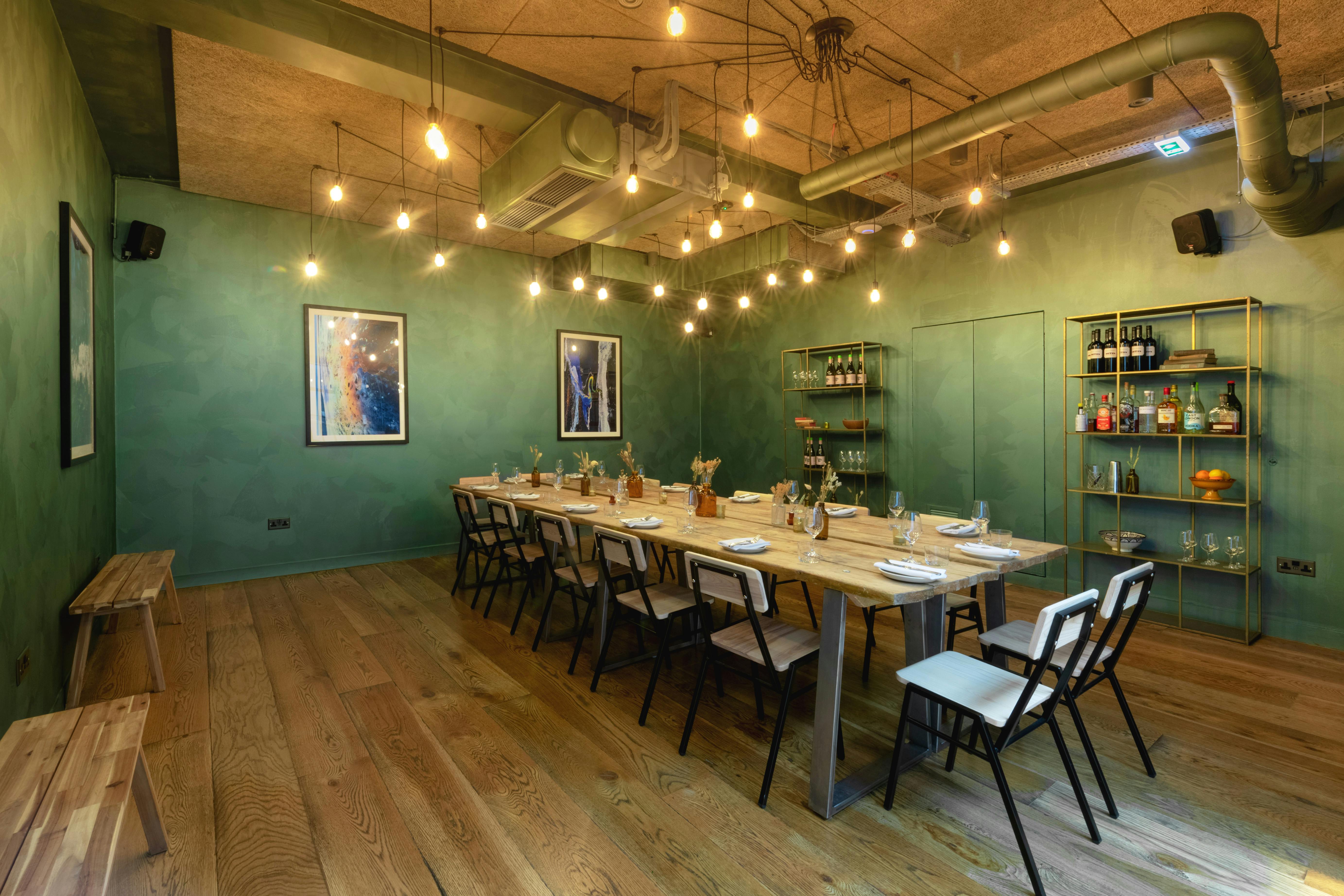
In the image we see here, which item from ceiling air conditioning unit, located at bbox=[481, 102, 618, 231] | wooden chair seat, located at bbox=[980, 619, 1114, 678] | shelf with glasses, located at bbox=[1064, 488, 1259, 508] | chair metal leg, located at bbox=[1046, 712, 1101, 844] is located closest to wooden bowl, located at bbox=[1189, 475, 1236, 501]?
shelf with glasses, located at bbox=[1064, 488, 1259, 508]

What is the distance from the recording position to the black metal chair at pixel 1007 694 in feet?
6.25

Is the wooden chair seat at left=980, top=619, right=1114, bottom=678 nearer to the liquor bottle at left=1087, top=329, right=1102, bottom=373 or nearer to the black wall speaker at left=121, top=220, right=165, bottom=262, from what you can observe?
the liquor bottle at left=1087, top=329, right=1102, bottom=373

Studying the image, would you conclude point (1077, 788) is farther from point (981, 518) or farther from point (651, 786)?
point (651, 786)

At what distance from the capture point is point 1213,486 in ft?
13.6

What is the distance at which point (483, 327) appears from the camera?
6.79 meters

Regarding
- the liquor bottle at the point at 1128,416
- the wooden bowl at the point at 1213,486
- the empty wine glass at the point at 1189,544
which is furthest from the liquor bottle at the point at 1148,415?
the empty wine glass at the point at 1189,544

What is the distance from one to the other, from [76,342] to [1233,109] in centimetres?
643

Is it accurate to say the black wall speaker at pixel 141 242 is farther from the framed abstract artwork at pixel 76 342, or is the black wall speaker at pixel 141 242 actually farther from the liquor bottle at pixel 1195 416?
the liquor bottle at pixel 1195 416

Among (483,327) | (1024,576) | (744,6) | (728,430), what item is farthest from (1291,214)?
(483,327)

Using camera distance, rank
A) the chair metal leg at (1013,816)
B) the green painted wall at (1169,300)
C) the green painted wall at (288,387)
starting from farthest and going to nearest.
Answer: the green painted wall at (288,387), the green painted wall at (1169,300), the chair metal leg at (1013,816)

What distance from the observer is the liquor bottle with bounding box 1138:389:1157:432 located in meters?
4.45

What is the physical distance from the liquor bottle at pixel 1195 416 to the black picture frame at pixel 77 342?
654 centimetres

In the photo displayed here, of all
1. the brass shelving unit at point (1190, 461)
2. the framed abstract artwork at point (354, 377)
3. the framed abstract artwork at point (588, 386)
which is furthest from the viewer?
the framed abstract artwork at point (588, 386)

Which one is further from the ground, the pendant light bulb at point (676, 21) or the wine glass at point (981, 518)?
the pendant light bulb at point (676, 21)
